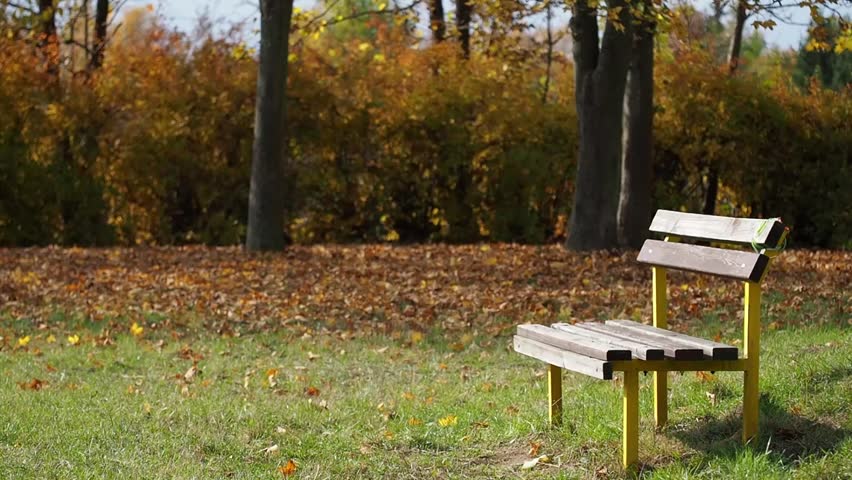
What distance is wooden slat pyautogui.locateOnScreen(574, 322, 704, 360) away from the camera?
203 inches

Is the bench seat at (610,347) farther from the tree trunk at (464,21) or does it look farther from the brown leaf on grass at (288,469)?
the tree trunk at (464,21)

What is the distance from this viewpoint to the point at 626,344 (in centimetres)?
538

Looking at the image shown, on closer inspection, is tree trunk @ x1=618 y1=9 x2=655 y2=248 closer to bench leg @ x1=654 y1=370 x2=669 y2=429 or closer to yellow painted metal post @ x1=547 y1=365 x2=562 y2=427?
yellow painted metal post @ x1=547 y1=365 x2=562 y2=427

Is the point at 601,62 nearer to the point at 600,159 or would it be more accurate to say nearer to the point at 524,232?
the point at 600,159

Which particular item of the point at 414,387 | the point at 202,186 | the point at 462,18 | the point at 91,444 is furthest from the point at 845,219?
the point at 91,444

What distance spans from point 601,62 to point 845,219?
231 inches

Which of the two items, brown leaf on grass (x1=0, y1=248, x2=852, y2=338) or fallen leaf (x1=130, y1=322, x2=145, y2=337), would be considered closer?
fallen leaf (x1=130, y1=322, x2=145, y2=337)

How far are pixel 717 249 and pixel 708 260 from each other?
0.24 feet

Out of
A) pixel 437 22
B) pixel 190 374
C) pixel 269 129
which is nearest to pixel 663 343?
pixel 190 374

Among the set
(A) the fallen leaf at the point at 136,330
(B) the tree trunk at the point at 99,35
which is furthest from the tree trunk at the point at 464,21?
(A) the fallen leaf at the point at 136,330

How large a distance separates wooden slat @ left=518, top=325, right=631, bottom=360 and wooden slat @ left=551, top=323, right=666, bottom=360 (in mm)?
57

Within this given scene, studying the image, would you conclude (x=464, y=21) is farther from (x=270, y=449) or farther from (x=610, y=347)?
(x=610, y=347)

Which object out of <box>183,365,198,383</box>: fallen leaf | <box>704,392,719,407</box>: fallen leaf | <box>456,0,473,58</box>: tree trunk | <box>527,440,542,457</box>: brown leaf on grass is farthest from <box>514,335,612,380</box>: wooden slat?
<box>456,0,473,58</box>: tree trunk

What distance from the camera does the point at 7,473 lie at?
17.9ft
